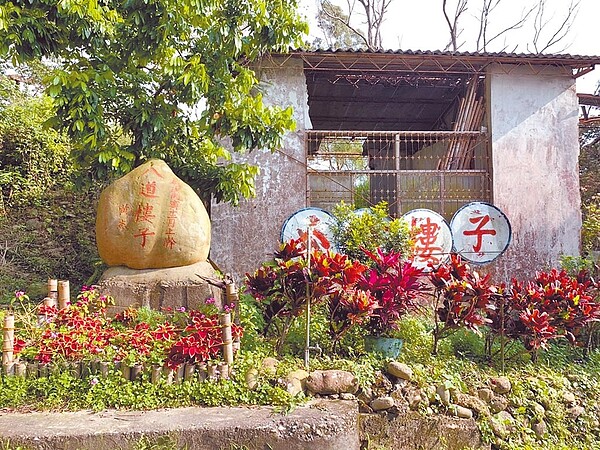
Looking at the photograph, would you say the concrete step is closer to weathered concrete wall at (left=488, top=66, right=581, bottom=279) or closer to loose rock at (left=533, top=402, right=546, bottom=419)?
loose rock at (left=533, top=402, right=546, bottom=419)

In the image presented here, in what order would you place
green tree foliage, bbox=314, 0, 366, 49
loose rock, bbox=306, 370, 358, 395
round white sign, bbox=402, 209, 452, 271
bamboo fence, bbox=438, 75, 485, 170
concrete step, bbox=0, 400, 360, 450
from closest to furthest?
concrete step, bbox=0, 400, 360, 450 → loose rock, bbox=306, 370, 358, 395 → round white sign, bbox=402, 209, 452, 271 → bamboo fence, bbox=438, 75, 485, 170 → green tree foliage, bbox=314, 0, 366, 49

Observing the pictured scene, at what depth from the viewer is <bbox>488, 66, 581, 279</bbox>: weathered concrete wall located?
845 cm

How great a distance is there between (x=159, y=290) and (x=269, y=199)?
3.14 metres

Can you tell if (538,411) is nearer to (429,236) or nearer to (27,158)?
(429,236)

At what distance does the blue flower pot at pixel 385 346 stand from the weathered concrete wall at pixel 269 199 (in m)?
3.67

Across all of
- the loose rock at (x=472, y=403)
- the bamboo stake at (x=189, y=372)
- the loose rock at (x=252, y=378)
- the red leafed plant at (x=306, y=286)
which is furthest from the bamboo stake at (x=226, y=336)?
the loose rock at (x=472, y=403)

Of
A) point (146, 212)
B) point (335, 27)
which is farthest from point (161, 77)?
point (335, 27)

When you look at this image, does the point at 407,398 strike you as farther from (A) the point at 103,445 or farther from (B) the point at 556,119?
(B) the point at 556,119

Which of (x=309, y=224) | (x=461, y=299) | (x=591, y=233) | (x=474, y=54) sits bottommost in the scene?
(x=461, y=299)

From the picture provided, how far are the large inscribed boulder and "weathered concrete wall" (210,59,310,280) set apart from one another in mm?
2344

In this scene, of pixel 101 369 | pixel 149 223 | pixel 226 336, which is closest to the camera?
pixel 101 369

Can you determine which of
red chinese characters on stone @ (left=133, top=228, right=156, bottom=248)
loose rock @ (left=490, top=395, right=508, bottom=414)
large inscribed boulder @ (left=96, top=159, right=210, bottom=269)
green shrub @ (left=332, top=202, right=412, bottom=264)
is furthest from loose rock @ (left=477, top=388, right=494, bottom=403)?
red chinese characters on stone @ (left=133, top=228, right=156, bottom=248)

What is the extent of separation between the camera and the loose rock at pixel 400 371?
177 inches

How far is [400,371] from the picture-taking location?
14.7 ft
